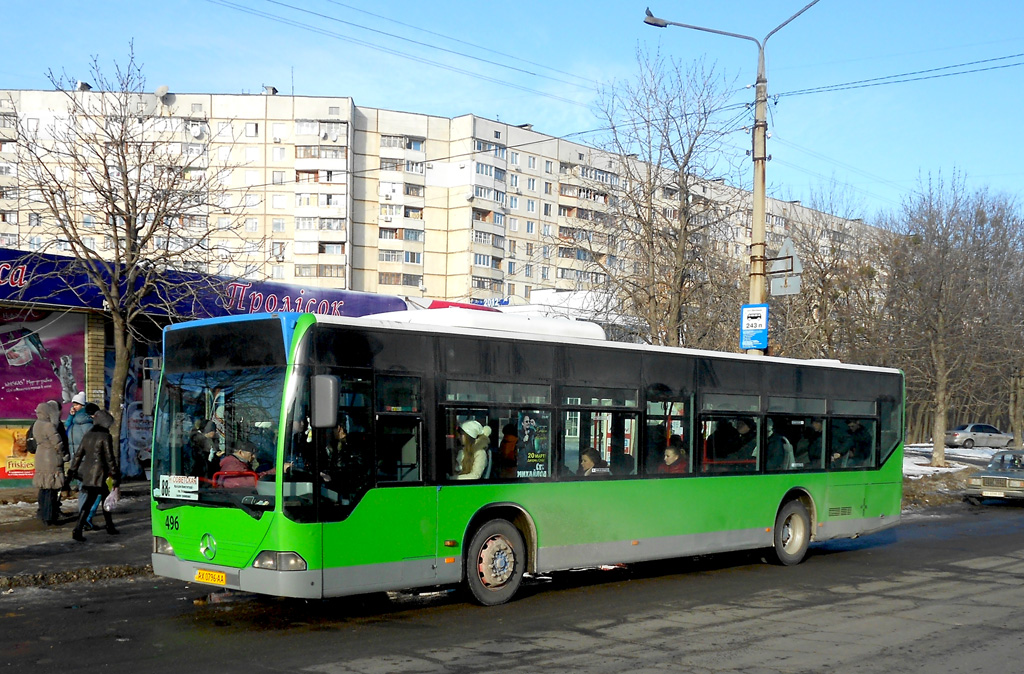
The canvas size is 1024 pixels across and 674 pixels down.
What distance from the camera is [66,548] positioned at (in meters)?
12.8

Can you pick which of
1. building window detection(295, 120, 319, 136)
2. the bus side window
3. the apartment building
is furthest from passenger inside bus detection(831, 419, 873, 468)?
building window detection(295, 120, 319, 136)

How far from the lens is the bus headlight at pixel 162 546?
9.23m

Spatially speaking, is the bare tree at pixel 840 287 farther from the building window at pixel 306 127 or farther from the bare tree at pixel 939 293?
the building window at pixel 306 127

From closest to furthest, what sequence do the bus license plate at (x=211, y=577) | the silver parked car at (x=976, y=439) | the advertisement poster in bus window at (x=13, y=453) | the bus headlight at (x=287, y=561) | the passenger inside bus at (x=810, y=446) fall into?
the bus headlight at (x=287, y=561) < the bus license plate at (x=211, y=577) < the passenger inside bus at (x=810, y=446) < the advertisement poster in bus window at (x=13, y=453) < the silver parked car at (x=976, y=439)

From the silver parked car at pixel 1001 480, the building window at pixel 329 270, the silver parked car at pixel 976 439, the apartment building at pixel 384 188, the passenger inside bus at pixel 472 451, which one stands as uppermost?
the apartment building at pixel 384 188

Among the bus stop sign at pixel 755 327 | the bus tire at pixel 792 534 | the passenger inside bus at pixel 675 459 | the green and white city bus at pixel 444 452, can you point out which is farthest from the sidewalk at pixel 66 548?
the bus stop sign at pixel 755 327

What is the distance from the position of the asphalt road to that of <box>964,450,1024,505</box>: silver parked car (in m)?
11.8

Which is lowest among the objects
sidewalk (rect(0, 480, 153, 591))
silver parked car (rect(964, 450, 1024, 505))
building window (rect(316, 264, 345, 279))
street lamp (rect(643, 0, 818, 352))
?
silver parked car (rect(964, 450, 1024, 505))

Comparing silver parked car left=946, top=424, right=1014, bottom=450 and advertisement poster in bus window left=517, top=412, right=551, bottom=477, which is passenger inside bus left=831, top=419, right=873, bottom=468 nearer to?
advertisement poster in bus window left=517, top=412, right=551, bottom=477

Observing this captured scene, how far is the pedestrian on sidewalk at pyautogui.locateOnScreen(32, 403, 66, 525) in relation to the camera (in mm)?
14336

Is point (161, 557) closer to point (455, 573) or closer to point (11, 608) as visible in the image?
point (11, 608)

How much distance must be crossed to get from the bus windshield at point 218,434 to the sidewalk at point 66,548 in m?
2.65

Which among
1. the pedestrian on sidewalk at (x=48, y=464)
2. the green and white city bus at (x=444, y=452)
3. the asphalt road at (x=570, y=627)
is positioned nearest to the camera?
the asphalt road at (x=570, y=627)

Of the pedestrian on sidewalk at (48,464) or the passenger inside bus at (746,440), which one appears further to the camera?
the pedestrian on sidewalk at (48,464)
